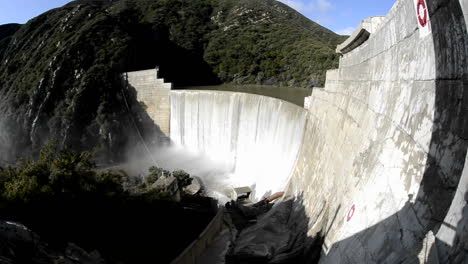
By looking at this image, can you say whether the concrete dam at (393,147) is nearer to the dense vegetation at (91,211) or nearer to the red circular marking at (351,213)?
the red circular marking at (351,213)

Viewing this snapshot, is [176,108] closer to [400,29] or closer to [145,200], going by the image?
[145,200]

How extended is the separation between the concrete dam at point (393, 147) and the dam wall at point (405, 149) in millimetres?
11

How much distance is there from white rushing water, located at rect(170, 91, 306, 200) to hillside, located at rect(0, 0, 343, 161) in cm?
467

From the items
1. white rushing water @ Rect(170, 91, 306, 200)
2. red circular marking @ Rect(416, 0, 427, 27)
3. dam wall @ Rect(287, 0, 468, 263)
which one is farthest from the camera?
white rushing water @ Rect(170, 91, 306, 200)

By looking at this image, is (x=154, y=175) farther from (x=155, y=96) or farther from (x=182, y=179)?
(x=155, y=96)

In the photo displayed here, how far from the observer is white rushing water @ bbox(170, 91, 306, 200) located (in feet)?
44.3

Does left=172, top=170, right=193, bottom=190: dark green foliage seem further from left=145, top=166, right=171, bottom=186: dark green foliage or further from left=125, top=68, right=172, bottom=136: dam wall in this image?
left=125, top=68, right=172, bottom=136: dam wall

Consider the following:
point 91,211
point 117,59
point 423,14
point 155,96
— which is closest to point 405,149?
point 423,14

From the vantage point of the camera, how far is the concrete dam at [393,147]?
2.80 m

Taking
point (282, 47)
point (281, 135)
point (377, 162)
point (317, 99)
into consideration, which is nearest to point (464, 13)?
point (377, 162)

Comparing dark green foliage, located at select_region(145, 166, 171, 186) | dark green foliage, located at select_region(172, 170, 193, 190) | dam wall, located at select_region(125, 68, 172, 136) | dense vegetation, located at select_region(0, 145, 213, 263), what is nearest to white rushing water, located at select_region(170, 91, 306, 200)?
dam wall, located at select_region(125, 68, 172, 136)

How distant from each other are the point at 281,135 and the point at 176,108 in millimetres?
10377

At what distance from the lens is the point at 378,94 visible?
5227 millimetres

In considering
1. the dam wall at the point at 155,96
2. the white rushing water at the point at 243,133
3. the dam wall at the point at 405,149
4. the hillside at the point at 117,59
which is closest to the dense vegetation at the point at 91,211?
the white rushing water at the point at 243,133
